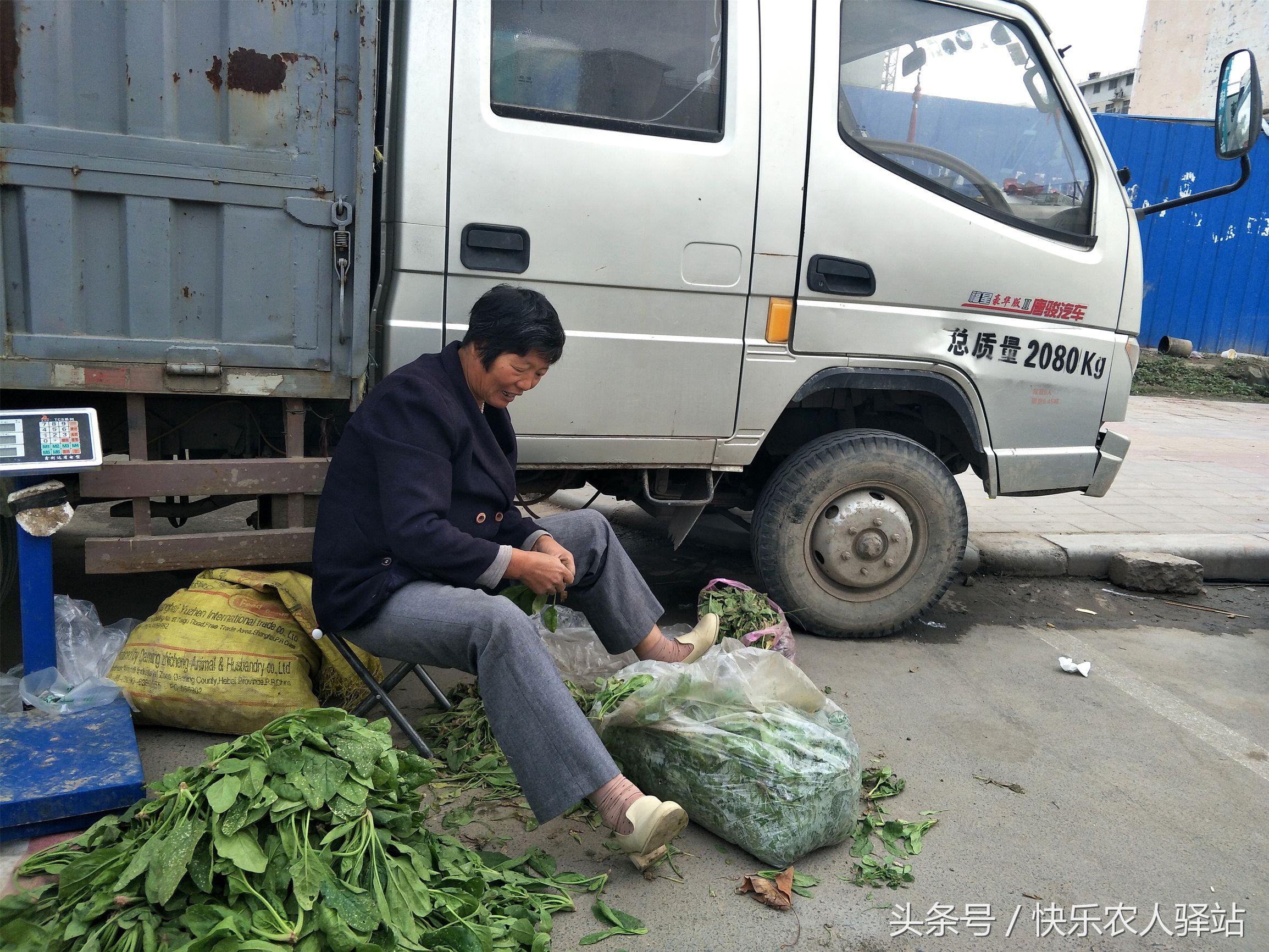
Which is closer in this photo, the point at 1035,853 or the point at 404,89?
the point at 1035,853

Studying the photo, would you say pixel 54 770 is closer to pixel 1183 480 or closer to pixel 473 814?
pixel 473 814

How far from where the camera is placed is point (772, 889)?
2377mm

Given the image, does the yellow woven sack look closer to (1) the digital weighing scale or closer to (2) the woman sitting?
(1) the digital weighing scale

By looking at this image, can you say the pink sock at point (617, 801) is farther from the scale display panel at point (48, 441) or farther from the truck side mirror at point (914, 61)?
the truck side mirror at point (914, 61)

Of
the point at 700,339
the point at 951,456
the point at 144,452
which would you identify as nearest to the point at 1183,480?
the point at 951,456

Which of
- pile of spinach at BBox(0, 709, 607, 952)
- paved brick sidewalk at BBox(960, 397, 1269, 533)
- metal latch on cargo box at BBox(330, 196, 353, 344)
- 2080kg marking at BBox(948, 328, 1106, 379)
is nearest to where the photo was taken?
pile of spinach at BBox(0, 709, 607, 952)

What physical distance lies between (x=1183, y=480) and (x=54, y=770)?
24.0 ft

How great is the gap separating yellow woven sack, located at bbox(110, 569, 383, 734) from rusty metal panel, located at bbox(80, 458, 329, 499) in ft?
0.92

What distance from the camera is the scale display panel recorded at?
2516 millimetres

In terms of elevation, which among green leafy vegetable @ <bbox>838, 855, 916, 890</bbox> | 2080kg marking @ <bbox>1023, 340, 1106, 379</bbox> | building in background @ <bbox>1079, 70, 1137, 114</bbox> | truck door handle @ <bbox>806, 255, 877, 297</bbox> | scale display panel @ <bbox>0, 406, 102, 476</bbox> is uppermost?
building in background @ <bbox>1079, 70, 1137, 114</bbox>

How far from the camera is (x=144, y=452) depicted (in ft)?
9.68

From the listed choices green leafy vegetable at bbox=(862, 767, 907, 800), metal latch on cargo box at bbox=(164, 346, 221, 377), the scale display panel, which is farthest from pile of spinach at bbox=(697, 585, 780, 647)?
the scale display panel

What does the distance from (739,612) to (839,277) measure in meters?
1.26

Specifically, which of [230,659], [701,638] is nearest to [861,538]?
[701,638]
